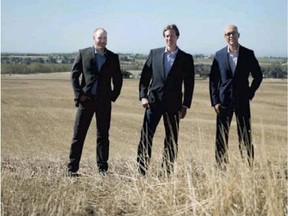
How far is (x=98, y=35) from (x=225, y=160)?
2067 millimetres

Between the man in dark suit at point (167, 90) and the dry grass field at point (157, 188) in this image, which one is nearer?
the dry grass field at point (157, 188)

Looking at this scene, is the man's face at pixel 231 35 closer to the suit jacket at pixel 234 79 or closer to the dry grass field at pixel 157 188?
the suit jacket at pixel 234 79

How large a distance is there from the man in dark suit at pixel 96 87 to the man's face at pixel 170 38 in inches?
26.5

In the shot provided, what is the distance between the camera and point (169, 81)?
5.32 m

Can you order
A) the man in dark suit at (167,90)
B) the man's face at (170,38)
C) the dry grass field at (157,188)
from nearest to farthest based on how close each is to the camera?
the dry grass field at (157,188)
the man's face at (170,38)
the man in dark suit at (167,90)

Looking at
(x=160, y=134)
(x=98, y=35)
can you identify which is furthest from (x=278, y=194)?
(x=160, y=134)

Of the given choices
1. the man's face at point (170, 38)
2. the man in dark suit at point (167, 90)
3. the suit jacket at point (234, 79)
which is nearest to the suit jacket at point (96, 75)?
the man in dark suit at point (167, 90)

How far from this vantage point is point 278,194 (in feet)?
13.9

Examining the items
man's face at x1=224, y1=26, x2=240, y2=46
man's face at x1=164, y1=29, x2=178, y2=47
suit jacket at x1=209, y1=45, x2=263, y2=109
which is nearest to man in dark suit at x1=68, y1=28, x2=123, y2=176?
man's face at x1=164, y1=29, x2=178, y2=47

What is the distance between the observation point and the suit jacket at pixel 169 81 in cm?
531

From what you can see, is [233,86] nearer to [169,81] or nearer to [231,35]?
[231,35]

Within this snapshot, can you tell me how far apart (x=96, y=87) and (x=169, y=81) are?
87 cm

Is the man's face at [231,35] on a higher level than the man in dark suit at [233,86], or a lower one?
higher

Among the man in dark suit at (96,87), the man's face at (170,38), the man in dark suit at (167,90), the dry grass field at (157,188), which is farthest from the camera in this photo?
the man in dark suit at (96,87)
